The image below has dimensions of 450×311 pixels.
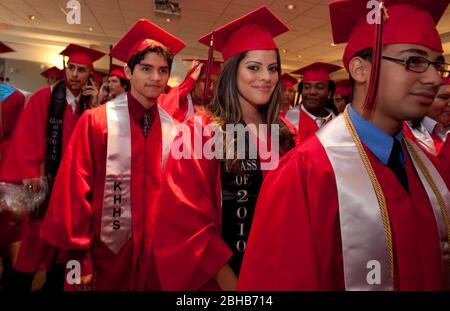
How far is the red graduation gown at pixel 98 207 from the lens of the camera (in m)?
1.93

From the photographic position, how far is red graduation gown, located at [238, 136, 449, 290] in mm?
975

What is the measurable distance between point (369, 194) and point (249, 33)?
42.7 inches

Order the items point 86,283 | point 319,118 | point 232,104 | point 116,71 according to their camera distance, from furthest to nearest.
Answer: point 116,71 < point 319,118 < point 86,283 < point 232,104

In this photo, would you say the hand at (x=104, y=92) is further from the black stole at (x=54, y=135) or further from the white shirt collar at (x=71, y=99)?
the black stole at (x=54, y=135)

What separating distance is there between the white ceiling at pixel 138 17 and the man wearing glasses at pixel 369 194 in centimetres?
618

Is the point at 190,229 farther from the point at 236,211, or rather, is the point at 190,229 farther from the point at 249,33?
the point at 249,33

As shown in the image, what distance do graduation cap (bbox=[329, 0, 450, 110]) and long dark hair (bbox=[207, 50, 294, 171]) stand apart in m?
0.55

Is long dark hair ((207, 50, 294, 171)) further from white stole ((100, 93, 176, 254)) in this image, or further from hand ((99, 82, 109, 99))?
hand ((99, 82, 109, 99))

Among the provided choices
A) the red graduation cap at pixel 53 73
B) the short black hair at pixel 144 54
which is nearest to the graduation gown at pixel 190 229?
the short black hair at pixel 144 54

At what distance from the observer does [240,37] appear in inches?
71.2

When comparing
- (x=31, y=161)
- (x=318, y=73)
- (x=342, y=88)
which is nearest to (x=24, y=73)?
(x=31, y=161)

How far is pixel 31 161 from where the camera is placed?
2904mm

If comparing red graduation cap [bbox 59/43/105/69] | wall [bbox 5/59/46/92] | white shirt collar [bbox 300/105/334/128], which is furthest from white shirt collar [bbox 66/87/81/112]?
wall [bbox 5/59/46/92]
